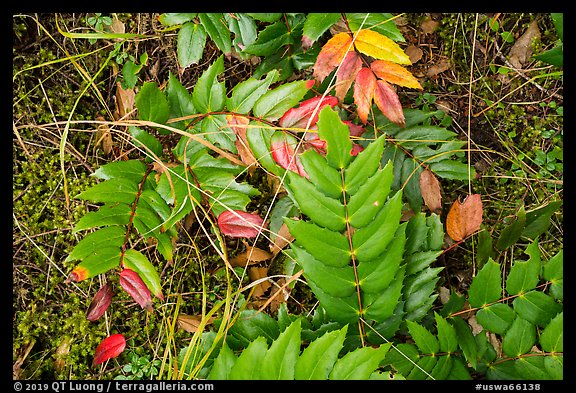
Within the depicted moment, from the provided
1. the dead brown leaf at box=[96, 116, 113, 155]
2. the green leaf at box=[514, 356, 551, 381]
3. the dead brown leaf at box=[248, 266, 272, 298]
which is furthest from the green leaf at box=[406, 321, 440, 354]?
the dead brown leaf at box=[96, 116, 113, 155]

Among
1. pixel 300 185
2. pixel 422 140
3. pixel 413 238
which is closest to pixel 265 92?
pixel 300 185

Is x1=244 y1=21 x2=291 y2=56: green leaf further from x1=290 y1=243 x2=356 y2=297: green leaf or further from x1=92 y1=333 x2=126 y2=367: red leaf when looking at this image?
x1=92 y1=333 x2=126 y2=367: red leaf

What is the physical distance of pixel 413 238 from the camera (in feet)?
4.97

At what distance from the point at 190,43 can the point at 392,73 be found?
2.16 ft

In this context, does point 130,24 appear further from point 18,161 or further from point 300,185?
point 300,185

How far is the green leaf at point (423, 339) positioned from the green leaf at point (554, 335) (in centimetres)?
30

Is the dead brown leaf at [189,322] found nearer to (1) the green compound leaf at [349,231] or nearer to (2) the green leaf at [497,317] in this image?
(1) the green compound leaf at [349,231]

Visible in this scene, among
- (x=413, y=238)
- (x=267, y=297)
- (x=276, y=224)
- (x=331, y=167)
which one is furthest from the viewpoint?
(x=267, y=297)

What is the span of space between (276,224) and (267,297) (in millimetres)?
301

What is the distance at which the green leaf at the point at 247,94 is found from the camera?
1.52 meters

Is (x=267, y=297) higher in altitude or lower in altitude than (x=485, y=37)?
lower

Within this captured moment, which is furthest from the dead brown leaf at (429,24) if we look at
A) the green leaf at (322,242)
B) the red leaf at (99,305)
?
the red leaf at (99,305)

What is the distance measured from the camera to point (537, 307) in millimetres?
1418

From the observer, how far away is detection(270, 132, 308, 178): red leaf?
1.46 m
